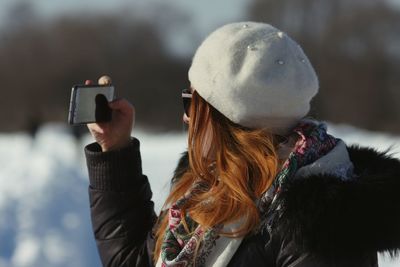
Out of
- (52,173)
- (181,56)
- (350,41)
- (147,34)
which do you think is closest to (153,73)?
(181,56)

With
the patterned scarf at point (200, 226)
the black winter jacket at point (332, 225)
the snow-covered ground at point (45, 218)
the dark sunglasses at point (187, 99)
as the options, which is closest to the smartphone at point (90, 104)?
the dark sunglasses at point (187, 99)

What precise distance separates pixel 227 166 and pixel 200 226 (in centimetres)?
16

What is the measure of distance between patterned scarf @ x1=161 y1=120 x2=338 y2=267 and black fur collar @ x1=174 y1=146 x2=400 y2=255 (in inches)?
1.5

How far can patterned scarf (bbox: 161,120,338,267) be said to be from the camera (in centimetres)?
205

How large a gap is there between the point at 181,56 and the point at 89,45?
26.1 feet

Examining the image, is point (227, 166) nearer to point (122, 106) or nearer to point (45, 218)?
point (122, 106)

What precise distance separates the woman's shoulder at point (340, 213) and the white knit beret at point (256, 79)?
178mm

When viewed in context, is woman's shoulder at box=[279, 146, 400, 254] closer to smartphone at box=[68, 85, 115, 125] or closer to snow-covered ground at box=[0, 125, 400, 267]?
smartphone at box=[68, 85, 115, 125]

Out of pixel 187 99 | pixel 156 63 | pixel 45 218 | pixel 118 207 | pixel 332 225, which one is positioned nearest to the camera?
pixel 332 225

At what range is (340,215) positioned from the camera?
2002 millimetres

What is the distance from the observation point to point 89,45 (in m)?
61.7

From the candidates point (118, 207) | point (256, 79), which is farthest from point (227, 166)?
point (118, 207)

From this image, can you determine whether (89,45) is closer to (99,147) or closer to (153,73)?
(153,73)

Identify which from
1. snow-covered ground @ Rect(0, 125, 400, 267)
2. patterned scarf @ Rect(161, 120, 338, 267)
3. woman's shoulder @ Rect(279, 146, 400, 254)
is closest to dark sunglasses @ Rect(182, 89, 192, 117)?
patterned scarf @ Rect(161, 120, 338, 267)
